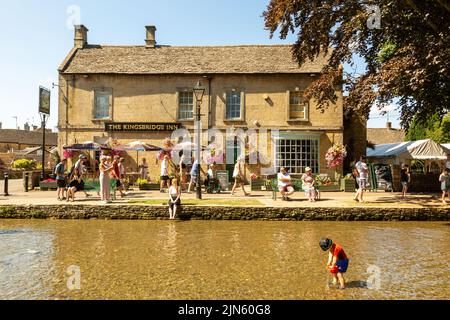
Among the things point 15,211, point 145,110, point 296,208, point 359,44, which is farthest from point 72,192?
point 359,44

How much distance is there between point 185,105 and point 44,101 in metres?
8.61

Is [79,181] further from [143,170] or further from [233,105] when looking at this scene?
[233,105]

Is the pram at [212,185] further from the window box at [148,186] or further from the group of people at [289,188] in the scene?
the group of people at [289,188]

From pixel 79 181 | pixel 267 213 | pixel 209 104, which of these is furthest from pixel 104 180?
pixel 209 104

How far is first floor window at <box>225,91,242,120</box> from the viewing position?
22.2 metres

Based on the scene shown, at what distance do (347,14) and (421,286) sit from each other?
492 inches

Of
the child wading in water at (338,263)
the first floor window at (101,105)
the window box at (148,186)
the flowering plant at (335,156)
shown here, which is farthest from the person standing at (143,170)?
the child wading in water at (338,263)

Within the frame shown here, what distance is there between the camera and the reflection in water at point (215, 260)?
18.7ft

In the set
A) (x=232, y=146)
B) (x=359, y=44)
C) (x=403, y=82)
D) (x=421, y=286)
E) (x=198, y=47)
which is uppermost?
(x=198, y=47)

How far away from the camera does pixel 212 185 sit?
17.4 meters

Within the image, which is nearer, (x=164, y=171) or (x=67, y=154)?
(x=164, y=171)

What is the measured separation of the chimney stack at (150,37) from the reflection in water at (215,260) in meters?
16.0

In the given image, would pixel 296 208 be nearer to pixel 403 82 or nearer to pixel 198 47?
pixel 403 82
